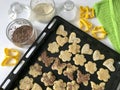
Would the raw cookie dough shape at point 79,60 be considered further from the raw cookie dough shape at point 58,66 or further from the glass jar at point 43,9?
the glass jar at point 43,9

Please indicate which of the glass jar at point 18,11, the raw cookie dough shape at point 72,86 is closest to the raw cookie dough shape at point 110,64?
the raw cookie dough shape at point 72,86

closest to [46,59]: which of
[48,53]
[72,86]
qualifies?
[48,53]

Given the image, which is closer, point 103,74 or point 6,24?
point 103,74

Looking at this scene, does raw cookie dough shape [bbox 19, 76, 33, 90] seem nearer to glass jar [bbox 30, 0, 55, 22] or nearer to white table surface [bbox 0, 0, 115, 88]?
white table surface [bbox 0, 0, 115, 88]

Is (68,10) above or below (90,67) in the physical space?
above

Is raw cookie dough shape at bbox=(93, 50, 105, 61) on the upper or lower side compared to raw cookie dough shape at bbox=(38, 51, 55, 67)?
lower

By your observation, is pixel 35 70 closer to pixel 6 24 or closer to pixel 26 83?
pixel 26 83

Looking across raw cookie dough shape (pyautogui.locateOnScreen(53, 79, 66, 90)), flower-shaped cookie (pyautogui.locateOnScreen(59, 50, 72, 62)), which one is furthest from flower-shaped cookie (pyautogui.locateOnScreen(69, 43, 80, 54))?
raw cookie dough shape (pyautogui.locateOnScreen(53, 79, 66, 90))
